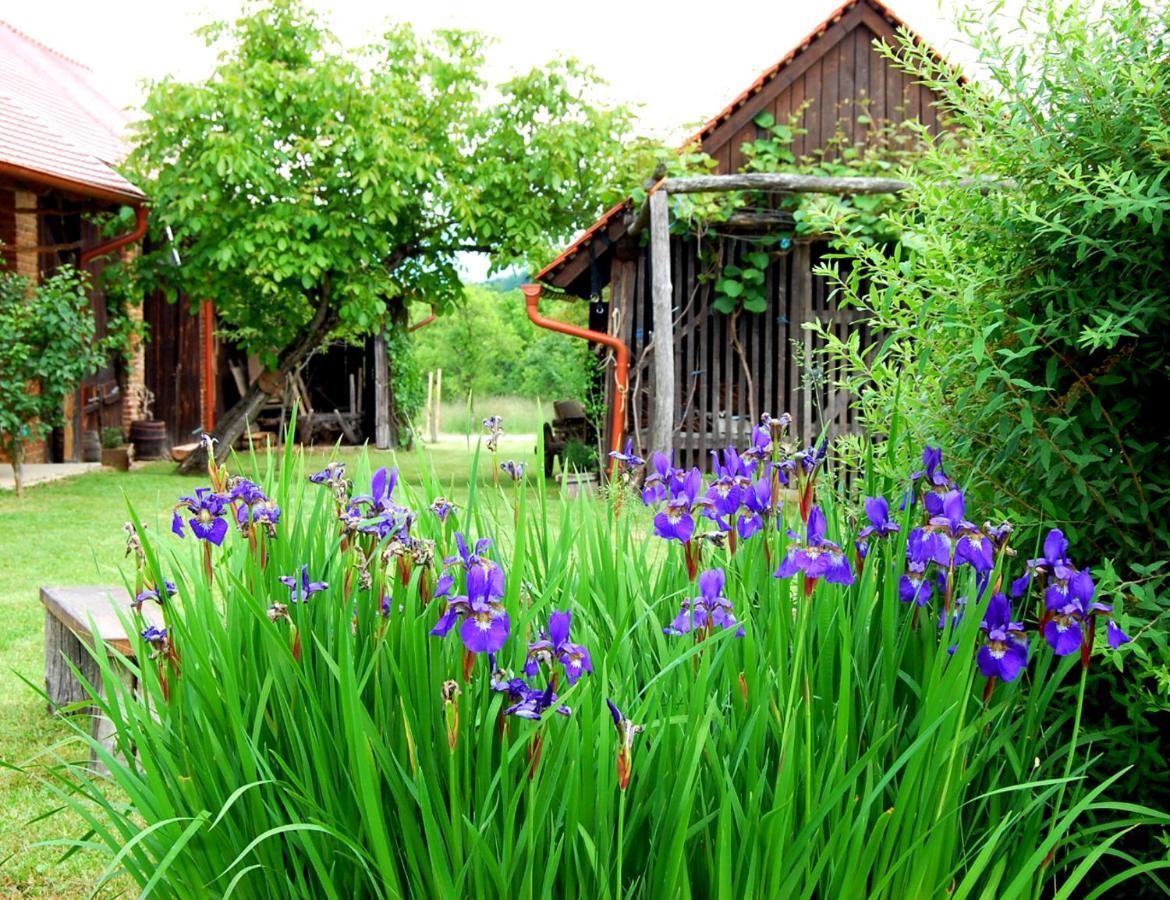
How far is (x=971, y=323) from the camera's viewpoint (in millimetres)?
2092

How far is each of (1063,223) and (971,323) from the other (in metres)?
0.22

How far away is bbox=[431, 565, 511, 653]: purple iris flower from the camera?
4.69 feet

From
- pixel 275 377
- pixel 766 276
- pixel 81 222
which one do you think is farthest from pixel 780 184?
pixel 81 222

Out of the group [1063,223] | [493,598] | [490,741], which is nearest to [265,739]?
[490,741]

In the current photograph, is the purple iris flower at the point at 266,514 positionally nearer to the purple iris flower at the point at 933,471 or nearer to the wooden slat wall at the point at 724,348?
the purple iris flower at the point at 933,471

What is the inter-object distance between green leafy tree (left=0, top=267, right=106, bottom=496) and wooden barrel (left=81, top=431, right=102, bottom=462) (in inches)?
105

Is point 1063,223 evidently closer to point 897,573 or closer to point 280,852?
point 897,573

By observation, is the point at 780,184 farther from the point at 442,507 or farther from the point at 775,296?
the point at 442,507

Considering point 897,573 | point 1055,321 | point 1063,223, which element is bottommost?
point 897,573

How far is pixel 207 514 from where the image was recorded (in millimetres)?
1932

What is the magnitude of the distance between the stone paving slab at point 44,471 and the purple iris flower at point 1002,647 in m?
11.3

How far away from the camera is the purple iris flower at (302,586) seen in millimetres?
1799

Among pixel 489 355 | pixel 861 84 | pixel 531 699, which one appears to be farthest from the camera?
pixel 489 355

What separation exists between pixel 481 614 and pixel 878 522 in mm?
709
